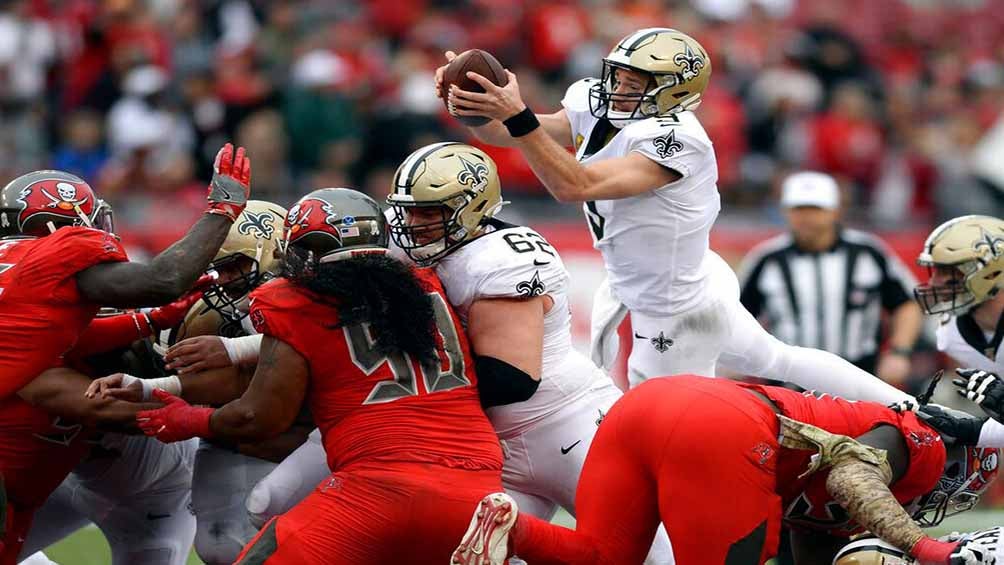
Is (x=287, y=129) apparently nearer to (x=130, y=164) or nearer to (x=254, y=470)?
(x=130, y=164)

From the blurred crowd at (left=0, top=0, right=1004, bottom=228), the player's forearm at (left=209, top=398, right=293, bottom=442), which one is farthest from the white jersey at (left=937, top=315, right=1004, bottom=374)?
the blurred crowd at (left=0, top=0, right=1004, bottom=228)

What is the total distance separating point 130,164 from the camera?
10.4 meters

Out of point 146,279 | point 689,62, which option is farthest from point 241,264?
point 689,62

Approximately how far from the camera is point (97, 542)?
7.11m

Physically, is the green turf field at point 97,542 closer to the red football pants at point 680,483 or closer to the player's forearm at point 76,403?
the player's forearm at point 76,403

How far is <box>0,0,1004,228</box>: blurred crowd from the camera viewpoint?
10.6m

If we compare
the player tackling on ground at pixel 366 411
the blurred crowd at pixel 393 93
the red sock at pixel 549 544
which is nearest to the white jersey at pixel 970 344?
the red sock at pixel 549 544

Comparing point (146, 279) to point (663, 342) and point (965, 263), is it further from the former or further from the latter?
point (965, 263)

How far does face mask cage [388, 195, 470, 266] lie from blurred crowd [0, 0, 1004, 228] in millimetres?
5298

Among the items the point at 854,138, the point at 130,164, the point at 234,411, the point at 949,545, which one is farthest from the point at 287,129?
the point at 949,545

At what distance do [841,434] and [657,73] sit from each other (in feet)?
5.39

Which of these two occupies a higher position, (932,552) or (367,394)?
(367,394)

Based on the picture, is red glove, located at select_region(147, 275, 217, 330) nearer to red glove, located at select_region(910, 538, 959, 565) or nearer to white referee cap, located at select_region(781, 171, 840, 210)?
red glove, located at select_region(910, 538, 959, 565)

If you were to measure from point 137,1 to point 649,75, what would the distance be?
6.90m
